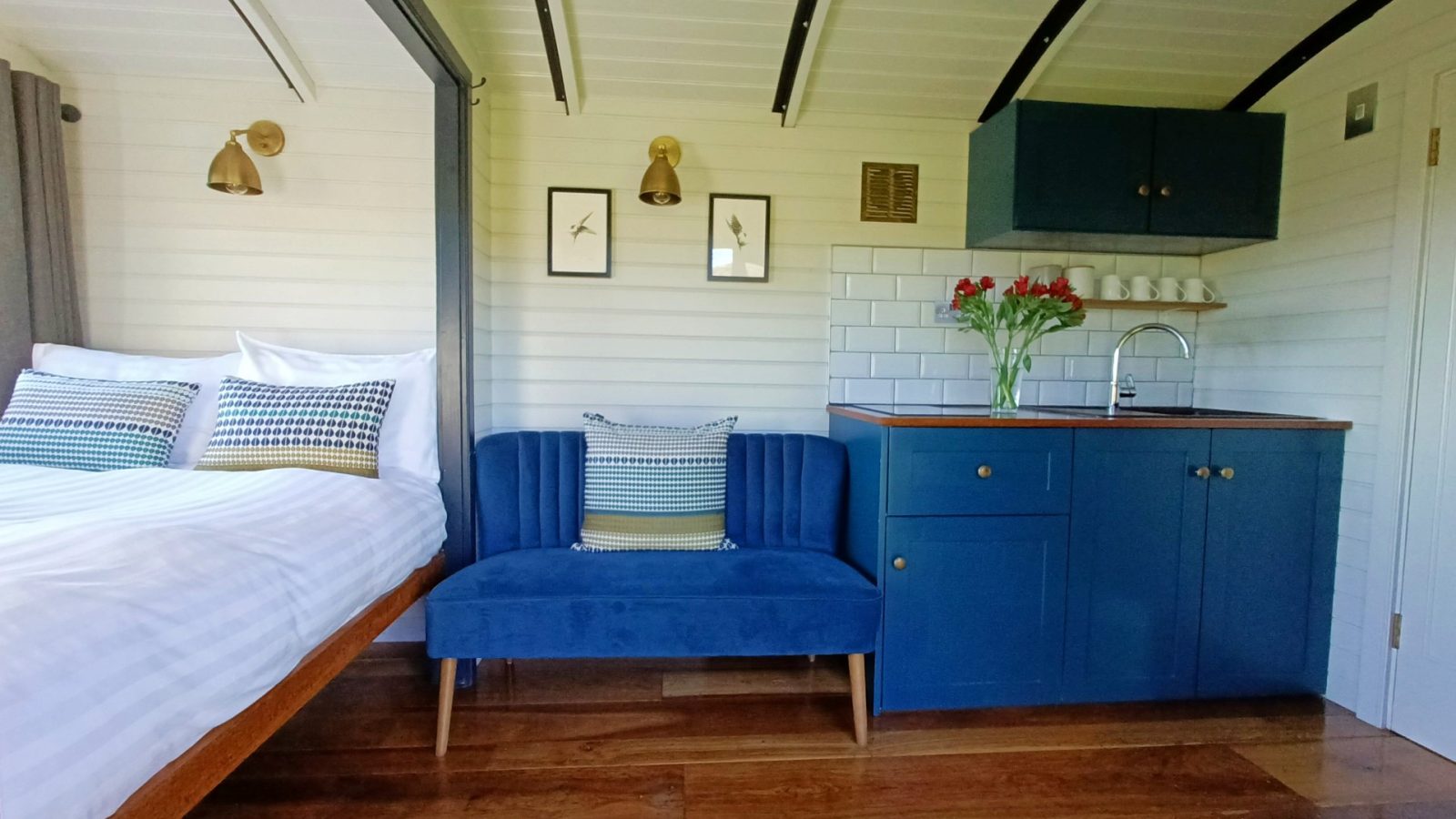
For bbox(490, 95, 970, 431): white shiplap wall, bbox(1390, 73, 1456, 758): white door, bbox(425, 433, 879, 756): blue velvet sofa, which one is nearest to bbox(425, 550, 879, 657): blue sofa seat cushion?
bbox(425, 433, 879, 756): blue velvet sofa

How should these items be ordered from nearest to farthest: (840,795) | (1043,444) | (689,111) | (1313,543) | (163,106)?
(840,795), (1043,444), (1313,543), (163,106), (689,111)

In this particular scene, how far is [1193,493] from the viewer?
79.0 inches

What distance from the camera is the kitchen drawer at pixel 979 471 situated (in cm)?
190

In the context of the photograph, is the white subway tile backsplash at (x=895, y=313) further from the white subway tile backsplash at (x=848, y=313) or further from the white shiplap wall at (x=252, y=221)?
the white shiplap wall at (x=252, y=221)

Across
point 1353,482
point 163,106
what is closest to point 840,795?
point 1353,482

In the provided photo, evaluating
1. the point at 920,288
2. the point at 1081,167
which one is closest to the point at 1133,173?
the point at 1081,167

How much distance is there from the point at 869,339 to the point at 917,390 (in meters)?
0.30

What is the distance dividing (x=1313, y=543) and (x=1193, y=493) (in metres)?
0.49

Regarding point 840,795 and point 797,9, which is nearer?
point 840,795

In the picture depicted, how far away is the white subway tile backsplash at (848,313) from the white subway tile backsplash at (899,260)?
0.17 metres

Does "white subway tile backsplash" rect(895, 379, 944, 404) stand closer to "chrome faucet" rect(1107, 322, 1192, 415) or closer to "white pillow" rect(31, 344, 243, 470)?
"chrome faucet" rect(1107, 322, 1192, 415)

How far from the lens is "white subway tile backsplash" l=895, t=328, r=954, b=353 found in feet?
8.49

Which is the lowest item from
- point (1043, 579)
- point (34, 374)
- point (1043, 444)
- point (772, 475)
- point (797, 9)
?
point (1043, 579)

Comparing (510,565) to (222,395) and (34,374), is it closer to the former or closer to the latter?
(222,395)
